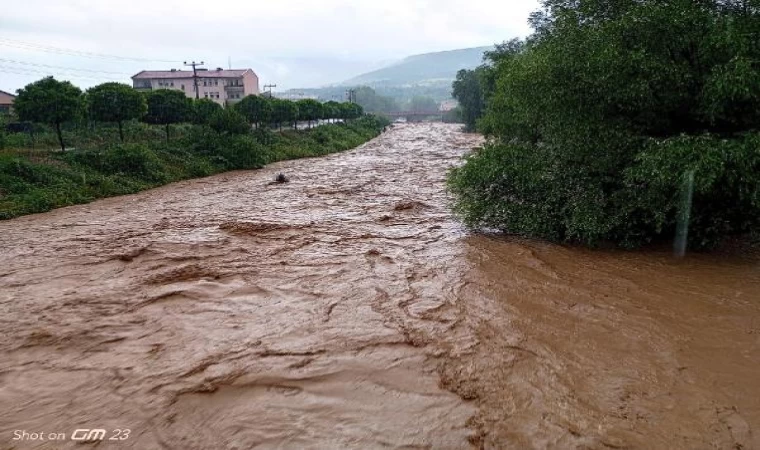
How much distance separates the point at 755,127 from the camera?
29.2ft

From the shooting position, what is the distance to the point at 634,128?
10109mm

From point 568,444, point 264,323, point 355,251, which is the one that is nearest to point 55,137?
point 355,251

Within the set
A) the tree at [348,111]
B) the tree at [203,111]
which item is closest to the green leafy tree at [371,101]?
the tree at [348,111]

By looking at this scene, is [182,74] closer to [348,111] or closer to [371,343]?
[348,111]

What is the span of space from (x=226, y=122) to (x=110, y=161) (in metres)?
9.20

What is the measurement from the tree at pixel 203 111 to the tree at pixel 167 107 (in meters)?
0.85

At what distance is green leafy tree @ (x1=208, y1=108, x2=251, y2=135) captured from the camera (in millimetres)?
27938

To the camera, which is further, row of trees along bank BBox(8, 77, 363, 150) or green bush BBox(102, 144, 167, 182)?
green bush BBox(102, 144, 167, 182)

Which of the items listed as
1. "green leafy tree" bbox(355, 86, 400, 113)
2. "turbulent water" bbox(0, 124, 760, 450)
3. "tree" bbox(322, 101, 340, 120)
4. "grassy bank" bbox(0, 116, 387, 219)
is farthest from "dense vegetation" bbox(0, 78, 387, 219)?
"green leafy tree" bbox(355, 86, 400, 113)

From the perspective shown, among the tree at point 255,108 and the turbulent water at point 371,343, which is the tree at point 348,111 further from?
the turbulent water at point 371,343

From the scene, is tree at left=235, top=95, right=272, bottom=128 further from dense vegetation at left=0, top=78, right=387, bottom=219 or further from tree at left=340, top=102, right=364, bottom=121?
tree at left=340, top=102, right=364, bottom=121

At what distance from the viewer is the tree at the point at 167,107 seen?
26609 millimetres

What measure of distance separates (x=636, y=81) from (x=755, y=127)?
90.9 inches

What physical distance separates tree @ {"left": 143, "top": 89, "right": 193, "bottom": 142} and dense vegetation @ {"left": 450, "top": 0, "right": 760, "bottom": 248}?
68.2 feet
